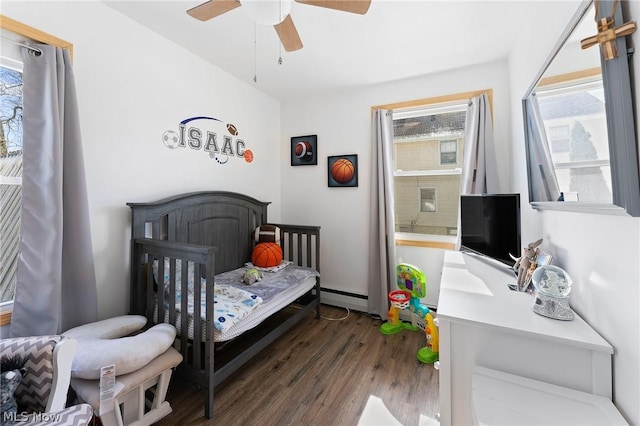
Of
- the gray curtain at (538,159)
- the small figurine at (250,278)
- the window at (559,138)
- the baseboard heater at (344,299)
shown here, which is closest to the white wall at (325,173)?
the baseboard heater at (344,299)

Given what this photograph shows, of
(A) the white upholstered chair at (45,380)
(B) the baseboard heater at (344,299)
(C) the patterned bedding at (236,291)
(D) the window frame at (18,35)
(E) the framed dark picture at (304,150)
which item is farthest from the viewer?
(E) the framed dark picture at (304,150)

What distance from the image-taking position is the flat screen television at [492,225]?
1.64m

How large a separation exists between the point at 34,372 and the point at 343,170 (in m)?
2.68

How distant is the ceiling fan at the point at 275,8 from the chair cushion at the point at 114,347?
164 cm

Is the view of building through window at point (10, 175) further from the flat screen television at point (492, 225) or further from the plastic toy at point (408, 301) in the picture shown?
the flat screen television at point (492, 225)

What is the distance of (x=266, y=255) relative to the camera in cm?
257

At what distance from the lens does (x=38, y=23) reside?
4.77 ft

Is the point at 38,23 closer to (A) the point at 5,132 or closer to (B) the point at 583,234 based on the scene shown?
(A) the point at 5,132

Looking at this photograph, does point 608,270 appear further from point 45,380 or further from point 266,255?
point 266,255

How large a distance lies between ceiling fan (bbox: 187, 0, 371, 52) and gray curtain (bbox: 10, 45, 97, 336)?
2.88ft

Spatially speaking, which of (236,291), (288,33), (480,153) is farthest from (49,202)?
(480,153)

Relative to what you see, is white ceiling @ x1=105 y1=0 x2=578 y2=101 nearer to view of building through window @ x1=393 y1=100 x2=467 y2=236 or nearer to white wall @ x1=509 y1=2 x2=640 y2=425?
view of building through window @ x1=393 y1=100 x2=467 y2=236

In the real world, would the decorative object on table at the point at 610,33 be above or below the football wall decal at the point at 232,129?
below

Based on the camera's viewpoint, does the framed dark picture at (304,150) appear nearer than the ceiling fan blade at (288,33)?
No
